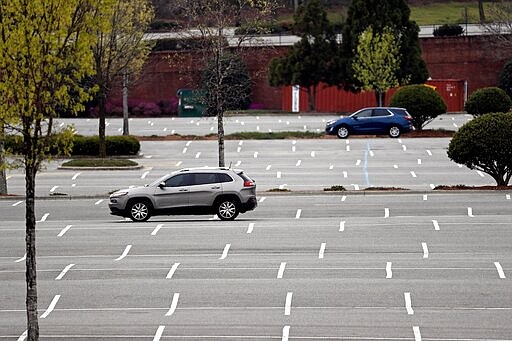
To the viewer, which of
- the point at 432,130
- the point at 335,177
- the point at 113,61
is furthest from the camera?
the point at 432,130

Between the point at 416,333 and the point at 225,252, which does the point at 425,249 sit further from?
the point at 416,333

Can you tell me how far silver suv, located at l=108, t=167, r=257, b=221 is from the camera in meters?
31.5

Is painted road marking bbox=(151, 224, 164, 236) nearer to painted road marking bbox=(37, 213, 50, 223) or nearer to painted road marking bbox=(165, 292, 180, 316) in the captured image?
painted road marking bbox=(37, 213, 50, 223)

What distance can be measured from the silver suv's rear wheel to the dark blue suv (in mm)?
22574

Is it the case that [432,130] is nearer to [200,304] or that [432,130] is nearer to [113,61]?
[113,61]

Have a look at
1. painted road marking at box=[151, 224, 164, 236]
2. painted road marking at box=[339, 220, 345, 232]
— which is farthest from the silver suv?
painted road marking at box=[339, 220, 345, 232]

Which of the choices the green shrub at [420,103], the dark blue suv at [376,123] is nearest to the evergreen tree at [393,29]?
the green shrub at [420,103]

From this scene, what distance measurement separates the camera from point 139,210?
3184 centimetres

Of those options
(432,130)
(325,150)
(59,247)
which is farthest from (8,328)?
(432,130)

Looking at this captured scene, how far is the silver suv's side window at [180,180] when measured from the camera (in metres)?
31.7

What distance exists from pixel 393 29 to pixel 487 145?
3122cm

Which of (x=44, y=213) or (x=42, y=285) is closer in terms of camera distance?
(x=42, y=285)

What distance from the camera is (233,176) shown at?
31.6 meters

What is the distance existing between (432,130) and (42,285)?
34.0m
